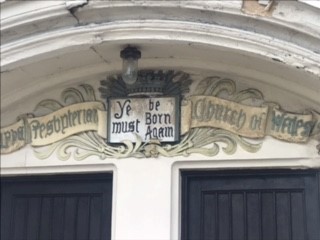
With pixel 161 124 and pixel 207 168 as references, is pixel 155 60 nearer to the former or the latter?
pixel 161 124

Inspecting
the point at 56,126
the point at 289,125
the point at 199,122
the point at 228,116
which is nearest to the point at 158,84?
the point at 199,122

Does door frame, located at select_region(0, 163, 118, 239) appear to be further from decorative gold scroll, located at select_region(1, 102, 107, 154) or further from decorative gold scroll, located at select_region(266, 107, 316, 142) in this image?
decorative gold scroll, located at select_region(266, 107, 316, 142)

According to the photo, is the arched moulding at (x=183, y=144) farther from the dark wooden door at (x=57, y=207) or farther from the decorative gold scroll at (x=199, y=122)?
the dark wooden door at (x=57, y=207)

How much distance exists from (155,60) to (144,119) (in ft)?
1.25

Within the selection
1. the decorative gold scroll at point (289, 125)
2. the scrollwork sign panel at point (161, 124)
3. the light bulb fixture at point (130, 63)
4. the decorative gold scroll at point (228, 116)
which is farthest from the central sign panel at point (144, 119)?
the decorative gold scroll at point (289, 125)

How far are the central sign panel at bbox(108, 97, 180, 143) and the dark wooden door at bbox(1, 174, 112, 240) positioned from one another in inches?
12.6

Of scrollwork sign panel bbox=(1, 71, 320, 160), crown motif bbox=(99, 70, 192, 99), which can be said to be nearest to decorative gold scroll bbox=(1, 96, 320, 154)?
scrollwork sign panel bbox=(1, 71, 320, 160)

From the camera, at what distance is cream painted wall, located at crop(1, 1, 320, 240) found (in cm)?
360

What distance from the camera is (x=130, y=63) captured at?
4.07 metres

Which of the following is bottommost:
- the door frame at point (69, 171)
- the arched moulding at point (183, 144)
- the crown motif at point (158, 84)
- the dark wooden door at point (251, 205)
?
the dark wooden door at point (251, 205)

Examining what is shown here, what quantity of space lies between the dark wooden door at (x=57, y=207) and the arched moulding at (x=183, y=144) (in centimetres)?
18

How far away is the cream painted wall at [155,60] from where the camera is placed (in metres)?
3.60

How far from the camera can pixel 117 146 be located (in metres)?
4.34

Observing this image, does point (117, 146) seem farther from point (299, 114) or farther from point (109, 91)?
point (299, 114)
